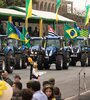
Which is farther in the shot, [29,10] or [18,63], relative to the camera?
[29,10]

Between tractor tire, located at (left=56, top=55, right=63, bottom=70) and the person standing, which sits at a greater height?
the person standing

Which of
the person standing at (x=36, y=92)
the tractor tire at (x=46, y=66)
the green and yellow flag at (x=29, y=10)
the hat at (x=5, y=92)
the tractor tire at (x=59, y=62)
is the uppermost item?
the green and yellow flag at (x=29, y=10)

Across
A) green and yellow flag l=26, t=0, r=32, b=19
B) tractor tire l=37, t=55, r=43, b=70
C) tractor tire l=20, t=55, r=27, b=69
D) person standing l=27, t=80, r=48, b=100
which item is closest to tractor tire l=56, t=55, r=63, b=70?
tractor tire l=37, t=55, r=43, b=70

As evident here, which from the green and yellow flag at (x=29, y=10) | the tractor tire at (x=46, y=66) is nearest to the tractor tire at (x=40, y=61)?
the tractor tire at (x=46, y=66)

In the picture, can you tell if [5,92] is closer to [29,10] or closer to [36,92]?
[36,92]

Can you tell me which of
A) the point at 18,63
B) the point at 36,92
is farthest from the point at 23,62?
the point at 36,92

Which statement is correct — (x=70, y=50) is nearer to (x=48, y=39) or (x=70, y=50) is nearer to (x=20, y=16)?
(x=48, y=39)

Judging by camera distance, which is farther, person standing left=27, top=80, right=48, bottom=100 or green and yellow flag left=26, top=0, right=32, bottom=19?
green and yellow flag left=26, top=0, right=32, bottom=19

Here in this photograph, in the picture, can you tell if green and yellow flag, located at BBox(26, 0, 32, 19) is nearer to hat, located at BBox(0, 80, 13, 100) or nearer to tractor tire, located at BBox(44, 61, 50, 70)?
tractor tire, located at BBox(44, 61, 50, 70)

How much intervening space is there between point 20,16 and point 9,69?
1892cm

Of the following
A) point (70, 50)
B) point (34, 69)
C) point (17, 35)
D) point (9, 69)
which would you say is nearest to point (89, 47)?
point (70, 50)

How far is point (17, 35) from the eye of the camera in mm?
23062

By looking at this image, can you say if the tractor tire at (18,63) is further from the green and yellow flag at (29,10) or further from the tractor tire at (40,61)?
the green and yellow flag at (29,10)

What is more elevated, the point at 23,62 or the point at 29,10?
the point at 29,10
